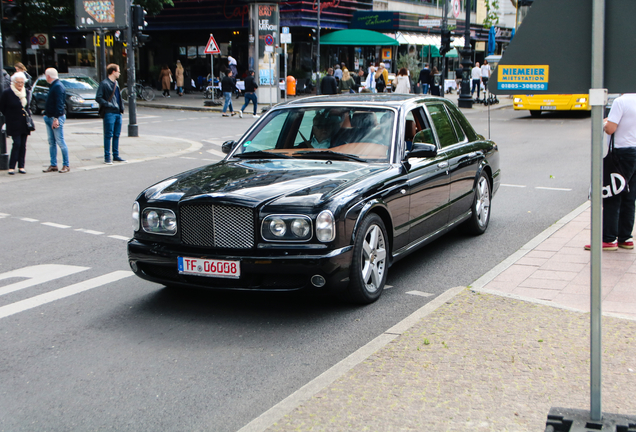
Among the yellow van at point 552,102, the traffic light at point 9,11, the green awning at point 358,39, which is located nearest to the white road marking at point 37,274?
the traffic light at point 9,11

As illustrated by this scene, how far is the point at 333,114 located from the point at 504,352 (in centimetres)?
307

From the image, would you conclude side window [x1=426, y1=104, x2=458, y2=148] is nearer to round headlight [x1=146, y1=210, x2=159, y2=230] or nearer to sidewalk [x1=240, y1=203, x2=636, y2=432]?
sidewalk [x1=240, y1=203, x2=636, y2=432]

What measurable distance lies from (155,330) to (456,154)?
12.5 ft

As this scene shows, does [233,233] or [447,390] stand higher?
[233,233]

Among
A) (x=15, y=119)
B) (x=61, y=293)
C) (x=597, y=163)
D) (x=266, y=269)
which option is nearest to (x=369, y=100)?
(x=266, y=269)

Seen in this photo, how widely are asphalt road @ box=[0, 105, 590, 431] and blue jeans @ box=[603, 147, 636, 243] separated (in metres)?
0.99

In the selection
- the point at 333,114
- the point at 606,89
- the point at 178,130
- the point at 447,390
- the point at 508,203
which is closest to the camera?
the point at 606,89

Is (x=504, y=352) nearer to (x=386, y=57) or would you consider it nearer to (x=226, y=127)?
(x=226, y=127)

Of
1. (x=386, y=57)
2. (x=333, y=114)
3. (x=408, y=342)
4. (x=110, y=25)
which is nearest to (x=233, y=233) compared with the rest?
(x=408, y=342)

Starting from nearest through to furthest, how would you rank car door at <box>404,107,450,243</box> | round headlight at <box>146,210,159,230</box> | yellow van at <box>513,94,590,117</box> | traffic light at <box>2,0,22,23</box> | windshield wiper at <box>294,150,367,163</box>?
1. round headlight at <box>146,210,159,230</box>
2. windshield wiper at <box>294,150,367,163</box>
3. car door at <box>404,107,450,243</box>
4. traffic light at <box>2,0,22,23</box>
5. yellow van at <box>513,94,590,117</box>

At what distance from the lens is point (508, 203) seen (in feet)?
35.1

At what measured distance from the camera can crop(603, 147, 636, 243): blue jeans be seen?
23.5 feet

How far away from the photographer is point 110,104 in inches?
584

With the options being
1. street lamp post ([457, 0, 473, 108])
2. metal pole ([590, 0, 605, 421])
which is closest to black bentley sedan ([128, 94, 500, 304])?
metal pole ([590, 0, 605, 421])
